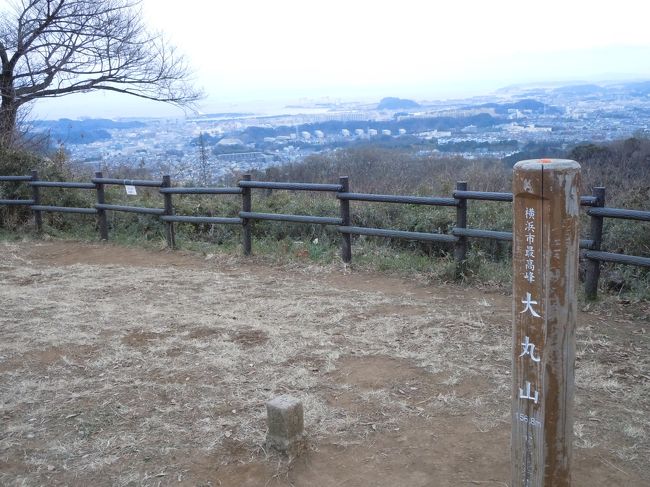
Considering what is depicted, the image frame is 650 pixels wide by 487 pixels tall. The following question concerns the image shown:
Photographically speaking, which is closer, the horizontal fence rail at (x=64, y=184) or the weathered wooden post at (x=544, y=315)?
the weathered wooden post at (x=544, y=315)

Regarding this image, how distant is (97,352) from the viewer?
15.9 ft

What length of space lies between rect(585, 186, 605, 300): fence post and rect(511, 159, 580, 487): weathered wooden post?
353 centimetres

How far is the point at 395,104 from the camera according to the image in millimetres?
32875

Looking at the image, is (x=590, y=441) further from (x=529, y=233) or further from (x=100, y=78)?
(x=100, y=78)

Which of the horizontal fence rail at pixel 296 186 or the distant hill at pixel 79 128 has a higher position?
the distant hill at pixel 79 128

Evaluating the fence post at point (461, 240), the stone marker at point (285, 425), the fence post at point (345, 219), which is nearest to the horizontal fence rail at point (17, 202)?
the fence post at point (345, 219)

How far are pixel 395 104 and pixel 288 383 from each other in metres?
30.1

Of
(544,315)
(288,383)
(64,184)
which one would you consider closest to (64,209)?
(64,184)

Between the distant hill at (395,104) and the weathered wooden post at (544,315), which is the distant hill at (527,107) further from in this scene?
the weathered wooden post at (544,315)

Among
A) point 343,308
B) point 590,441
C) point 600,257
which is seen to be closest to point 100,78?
point 343,308

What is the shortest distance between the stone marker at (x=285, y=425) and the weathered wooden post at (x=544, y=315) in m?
1.27

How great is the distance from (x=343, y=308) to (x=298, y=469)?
8.55 ft

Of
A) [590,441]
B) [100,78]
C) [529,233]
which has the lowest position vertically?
[590,441]

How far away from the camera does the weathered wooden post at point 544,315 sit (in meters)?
2.24
